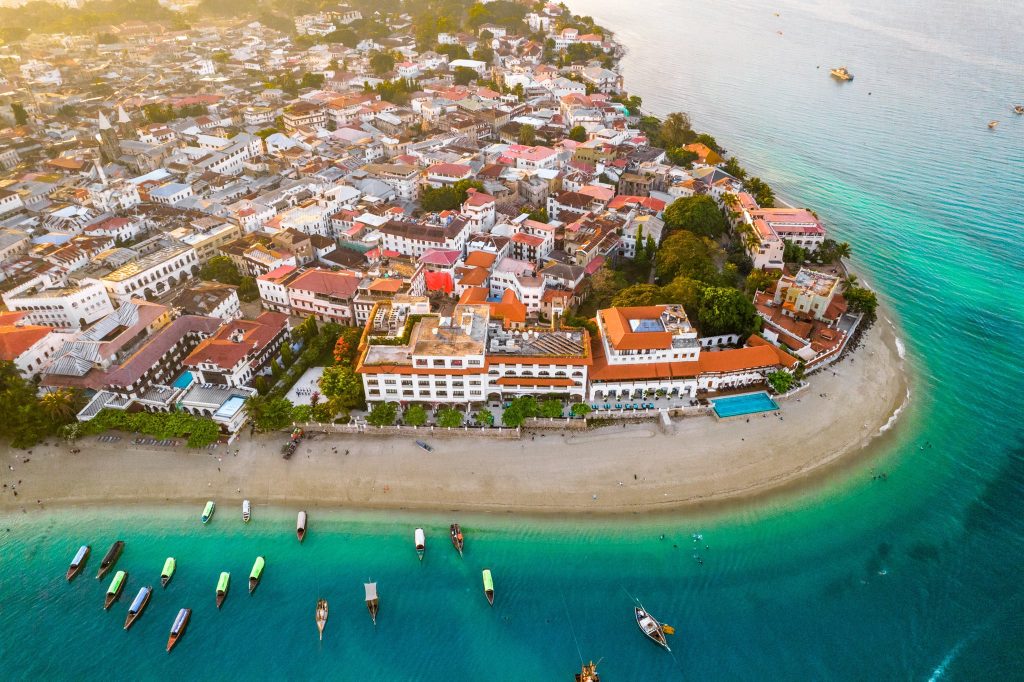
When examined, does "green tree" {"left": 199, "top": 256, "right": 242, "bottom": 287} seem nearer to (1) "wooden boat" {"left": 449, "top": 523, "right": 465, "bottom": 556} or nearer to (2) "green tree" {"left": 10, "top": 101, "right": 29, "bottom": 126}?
(1) "wooden boat" {"left": 449, "top": 523, "right": 465, "bottom": 556}

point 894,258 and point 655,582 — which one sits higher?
point 894,258

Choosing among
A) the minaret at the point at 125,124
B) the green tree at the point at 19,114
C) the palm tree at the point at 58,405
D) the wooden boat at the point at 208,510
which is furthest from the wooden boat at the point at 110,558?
the green tree at the point at 19,114

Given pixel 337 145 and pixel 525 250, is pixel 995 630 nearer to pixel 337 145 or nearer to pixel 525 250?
pixel 525 250

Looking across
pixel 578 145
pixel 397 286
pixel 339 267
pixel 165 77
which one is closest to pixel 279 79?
pixel 165 77

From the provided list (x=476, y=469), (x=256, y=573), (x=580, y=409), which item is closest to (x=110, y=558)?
(x=256, y=573)

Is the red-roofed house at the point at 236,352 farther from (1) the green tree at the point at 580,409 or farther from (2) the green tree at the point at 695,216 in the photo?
(2) the green tree at the point at 695,216

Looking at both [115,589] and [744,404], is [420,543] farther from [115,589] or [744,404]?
[744,404]
